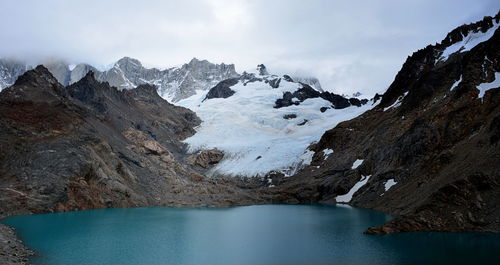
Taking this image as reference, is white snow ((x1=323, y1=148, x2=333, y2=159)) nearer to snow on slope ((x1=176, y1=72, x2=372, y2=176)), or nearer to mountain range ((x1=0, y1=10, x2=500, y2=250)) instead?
mountain range ((x1=0, y1=10, x2=500, y2=250))

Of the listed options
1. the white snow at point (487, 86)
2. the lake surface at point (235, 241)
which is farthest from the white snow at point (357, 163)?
the white snow at point (487, 86)

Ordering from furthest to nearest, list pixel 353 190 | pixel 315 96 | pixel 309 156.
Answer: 1. pixel 315 96
2. pixel 309 156
3. pixel 353 190

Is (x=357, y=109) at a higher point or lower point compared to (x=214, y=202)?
higher

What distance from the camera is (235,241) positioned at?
139 feet

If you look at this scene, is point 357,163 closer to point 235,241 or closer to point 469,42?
point 469,42

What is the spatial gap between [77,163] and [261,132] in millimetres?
97194

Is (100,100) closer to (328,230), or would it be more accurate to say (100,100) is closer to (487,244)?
(328,230)

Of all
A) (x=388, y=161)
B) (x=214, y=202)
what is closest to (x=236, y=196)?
(x=214, y=202)

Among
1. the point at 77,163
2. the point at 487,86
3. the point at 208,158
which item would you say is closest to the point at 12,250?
the point at 77,163

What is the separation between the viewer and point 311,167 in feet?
332

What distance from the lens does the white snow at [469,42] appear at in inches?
3220

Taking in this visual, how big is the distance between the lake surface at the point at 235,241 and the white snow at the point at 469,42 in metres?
43.1

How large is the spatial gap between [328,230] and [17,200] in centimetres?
3960

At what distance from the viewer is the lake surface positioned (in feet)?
108
